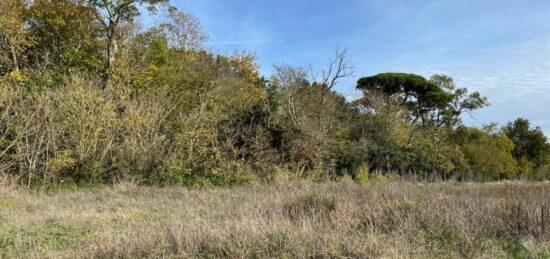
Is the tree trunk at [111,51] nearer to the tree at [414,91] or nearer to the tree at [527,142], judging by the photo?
the tree at [414,91]

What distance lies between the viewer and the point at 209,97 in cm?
1828

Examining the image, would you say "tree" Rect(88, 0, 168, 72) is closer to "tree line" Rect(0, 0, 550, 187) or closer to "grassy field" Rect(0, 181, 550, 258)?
"tree line" Rect(0, 0, 550, 187)

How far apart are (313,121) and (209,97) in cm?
460

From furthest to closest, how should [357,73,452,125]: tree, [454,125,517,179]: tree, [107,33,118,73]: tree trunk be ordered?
[357,73,452,125]: tree < [454,125,517,179]: tree < [107,33,118,73]: tree trunk

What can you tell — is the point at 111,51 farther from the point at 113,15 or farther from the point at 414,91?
the point at 414,91

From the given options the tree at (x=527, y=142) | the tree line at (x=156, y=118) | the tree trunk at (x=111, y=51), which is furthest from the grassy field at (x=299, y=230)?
the tree at (x=527, y=142)

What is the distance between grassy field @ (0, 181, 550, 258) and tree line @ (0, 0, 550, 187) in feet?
16.6

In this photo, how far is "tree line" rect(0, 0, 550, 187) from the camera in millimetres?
13742


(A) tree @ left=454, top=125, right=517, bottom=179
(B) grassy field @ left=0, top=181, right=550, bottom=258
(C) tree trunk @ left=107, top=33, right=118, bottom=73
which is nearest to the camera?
(B) grassy field @ left=0, top=181, right=550, bottom=258

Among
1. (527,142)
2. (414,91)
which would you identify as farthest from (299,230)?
(527,142)

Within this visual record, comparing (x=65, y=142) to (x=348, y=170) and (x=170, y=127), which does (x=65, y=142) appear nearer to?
(x=170, y=127)

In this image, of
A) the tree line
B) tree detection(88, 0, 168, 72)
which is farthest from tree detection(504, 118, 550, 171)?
tree detection(88, 0, 168, 72)

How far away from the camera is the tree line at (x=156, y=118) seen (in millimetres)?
13742

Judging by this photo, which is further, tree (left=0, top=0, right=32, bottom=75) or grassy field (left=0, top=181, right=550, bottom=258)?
tree (left=0, top=0, right=32, bottom=75)
